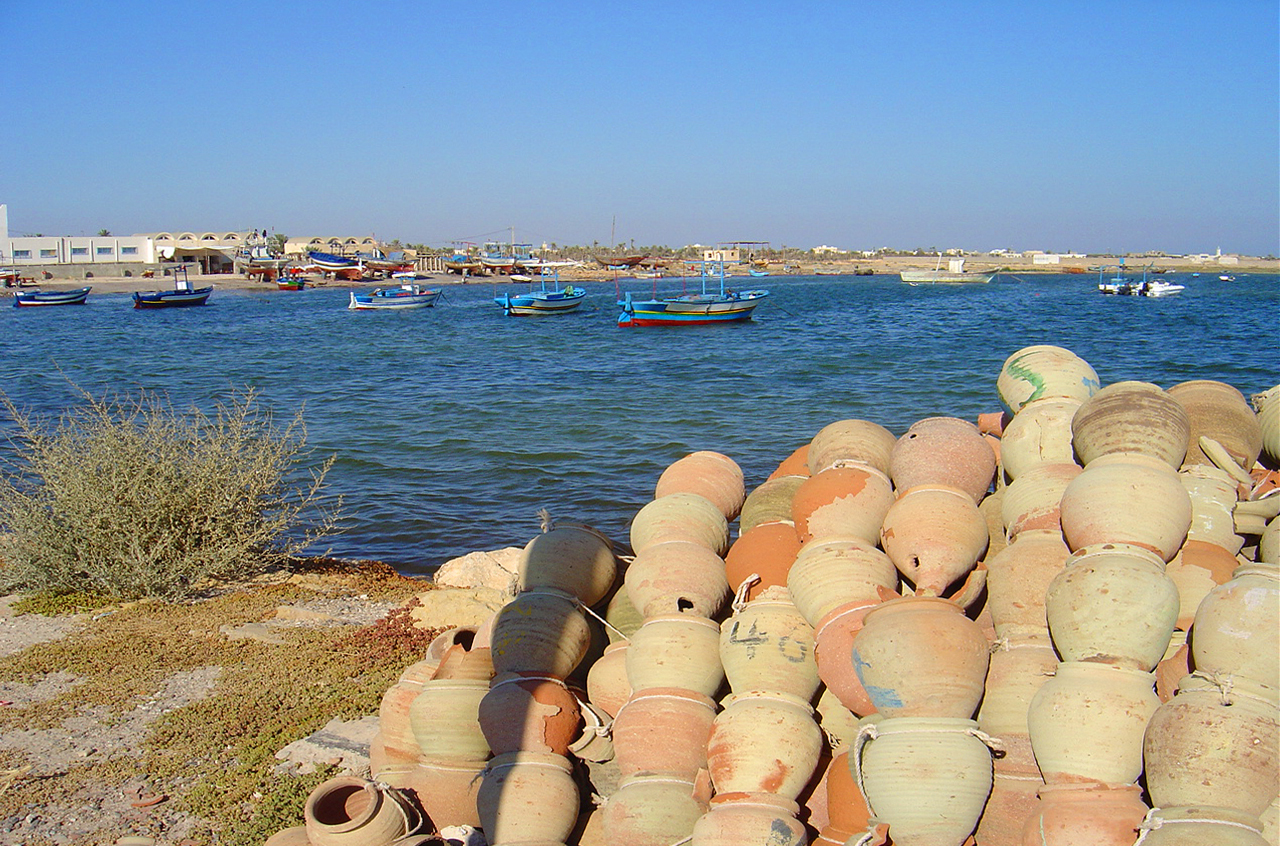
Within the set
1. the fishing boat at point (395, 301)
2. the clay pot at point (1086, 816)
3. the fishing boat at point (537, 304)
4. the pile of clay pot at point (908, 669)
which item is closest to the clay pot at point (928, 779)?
the pile of clay pot at point (908, 669)

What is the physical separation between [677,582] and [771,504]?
43.2 inches

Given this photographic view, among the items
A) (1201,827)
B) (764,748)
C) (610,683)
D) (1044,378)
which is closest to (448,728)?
(610,683)

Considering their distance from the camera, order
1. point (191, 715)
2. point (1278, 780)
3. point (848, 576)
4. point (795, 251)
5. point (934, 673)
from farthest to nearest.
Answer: point (795, 251) → point (191, 715) → point (848, 576) → point (934, 673) → point (1278, 780)

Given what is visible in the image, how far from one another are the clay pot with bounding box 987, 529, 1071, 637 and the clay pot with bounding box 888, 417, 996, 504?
Answer: 0.70 metres

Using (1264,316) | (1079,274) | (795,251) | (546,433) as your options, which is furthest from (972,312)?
(795,251)

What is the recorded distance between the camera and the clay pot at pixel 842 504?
472 cm

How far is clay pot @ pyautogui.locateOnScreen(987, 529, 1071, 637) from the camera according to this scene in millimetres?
3881

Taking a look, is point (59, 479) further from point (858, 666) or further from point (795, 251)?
point (795, 251)

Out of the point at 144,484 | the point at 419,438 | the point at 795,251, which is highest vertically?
the point at 795,251

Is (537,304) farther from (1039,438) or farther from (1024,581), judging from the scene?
(1024,581)

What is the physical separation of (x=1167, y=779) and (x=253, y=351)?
117ft

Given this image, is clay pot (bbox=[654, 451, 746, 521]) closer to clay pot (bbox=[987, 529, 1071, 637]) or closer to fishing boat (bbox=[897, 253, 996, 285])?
clay pot (bbox=[987, 529, 1071, 637])

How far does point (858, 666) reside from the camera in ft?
12.0

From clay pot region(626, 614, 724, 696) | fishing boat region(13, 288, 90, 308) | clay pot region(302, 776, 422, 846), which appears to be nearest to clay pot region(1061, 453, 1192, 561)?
clay pot region(626, 614, 724, 696)
